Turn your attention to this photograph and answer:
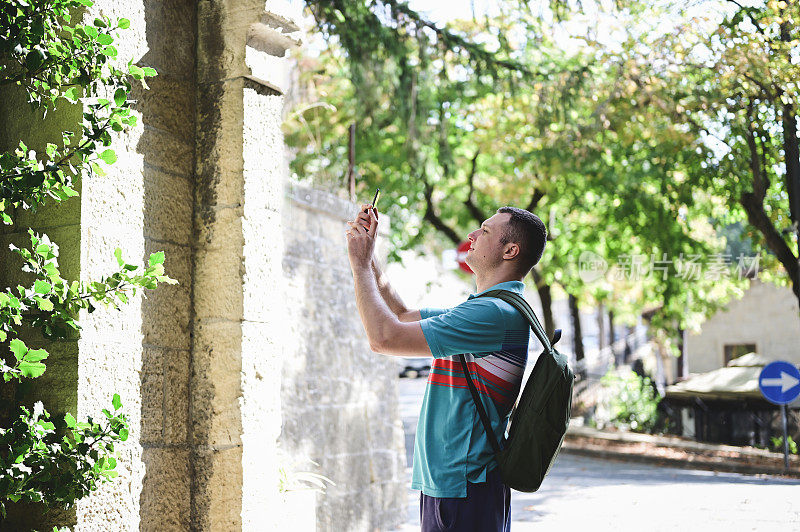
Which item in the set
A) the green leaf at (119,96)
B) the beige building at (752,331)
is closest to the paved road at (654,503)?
the green leaf at (119,96)

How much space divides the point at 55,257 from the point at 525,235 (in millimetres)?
1427

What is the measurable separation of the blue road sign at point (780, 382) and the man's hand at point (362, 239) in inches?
400

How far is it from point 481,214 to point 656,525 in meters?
10.6

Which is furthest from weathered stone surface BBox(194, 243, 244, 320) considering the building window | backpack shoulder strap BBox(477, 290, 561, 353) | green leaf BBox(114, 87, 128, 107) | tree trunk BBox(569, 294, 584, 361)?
the building window

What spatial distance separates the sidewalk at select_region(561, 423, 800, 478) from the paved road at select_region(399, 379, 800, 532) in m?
0.51

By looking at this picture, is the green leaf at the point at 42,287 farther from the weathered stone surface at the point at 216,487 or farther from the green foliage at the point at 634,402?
the green foliage at the point at 634,402

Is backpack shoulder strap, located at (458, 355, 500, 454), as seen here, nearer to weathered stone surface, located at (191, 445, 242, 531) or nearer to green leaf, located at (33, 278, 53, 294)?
weathered stone surface, located at (191, 445, 242, 531)

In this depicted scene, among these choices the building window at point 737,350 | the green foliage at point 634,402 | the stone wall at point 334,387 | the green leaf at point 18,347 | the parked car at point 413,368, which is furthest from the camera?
the parked car at point 413,368

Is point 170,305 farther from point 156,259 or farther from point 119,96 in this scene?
point 119,96

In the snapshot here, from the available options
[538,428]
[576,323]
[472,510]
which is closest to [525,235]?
[538,428]

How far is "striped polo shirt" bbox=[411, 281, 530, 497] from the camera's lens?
2.47 m

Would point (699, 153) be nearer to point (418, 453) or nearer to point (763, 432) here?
point (763, 432)

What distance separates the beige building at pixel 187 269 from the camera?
2.72m

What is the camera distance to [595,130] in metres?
12.6
